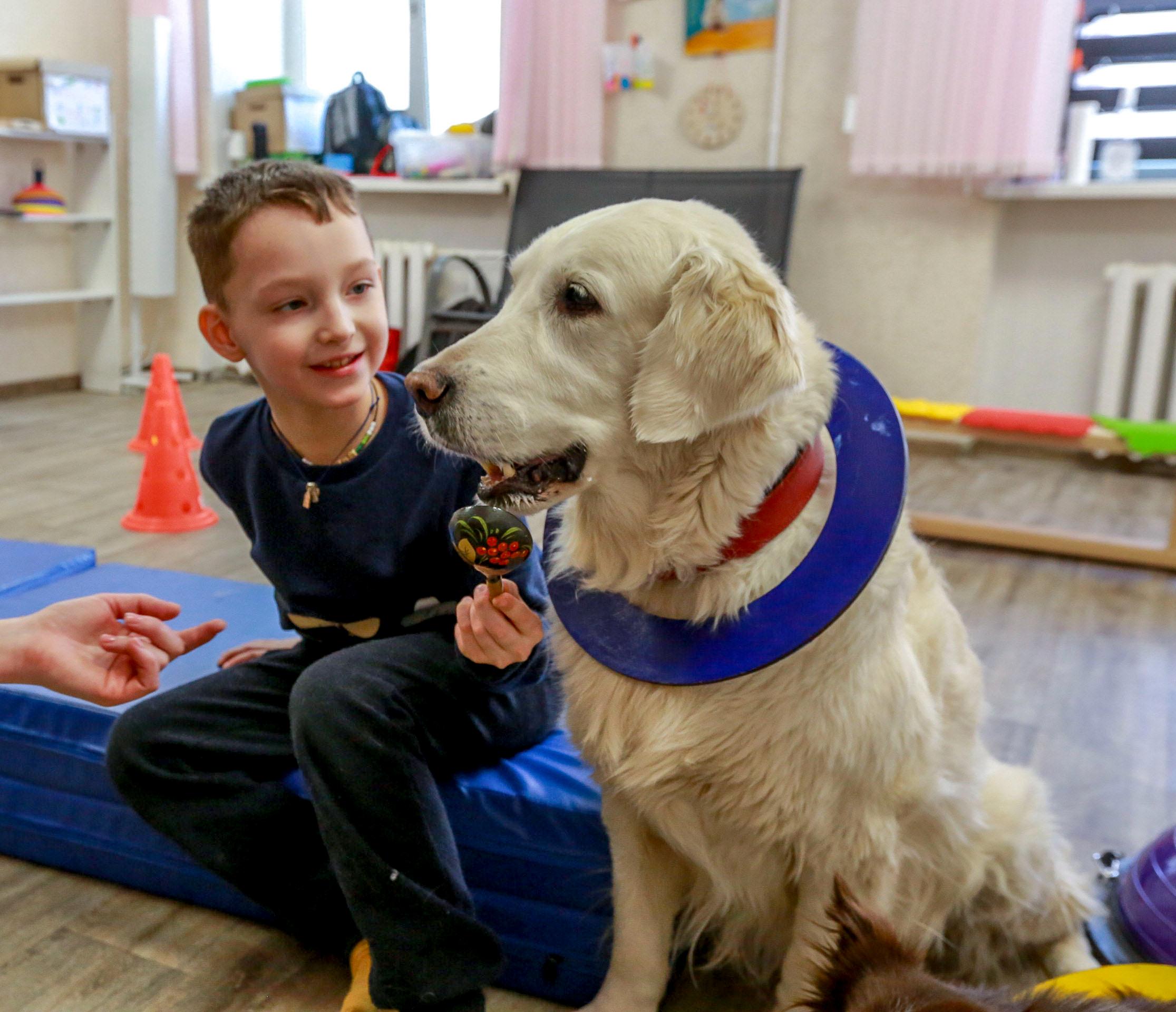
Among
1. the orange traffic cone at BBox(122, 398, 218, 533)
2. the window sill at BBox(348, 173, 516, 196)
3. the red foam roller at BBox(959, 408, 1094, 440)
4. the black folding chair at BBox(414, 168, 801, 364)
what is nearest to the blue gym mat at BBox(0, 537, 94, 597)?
the orange traffic cone at BBox(122, 398, 218, 533)

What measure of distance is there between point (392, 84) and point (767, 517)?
18.6 ft

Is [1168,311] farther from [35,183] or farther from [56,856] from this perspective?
[35,183]

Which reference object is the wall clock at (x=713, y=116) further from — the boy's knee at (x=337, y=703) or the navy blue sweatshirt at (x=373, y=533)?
the boy's knee at (x=337, y=703)

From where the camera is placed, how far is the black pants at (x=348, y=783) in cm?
115

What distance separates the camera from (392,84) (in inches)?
234

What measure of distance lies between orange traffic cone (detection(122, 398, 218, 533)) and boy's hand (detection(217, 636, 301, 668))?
1777 millimetres

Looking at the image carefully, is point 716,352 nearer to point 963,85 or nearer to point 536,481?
point 536,481

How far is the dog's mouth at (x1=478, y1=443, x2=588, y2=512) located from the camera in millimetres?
1016

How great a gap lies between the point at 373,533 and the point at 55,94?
4.73m

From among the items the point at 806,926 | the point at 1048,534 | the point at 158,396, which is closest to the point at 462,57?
the point at 158,396

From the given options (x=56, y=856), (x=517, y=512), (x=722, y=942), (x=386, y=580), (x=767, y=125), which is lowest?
(x=56, y=856)

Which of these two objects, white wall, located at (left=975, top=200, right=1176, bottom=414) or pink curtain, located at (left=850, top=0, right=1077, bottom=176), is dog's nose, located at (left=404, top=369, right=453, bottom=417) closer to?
pink curtain, located at (left=850, top=0, right=1077, bottom=176)

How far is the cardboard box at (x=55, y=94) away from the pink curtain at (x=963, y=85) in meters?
3.74

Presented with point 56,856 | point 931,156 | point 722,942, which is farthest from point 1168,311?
point 56,856
